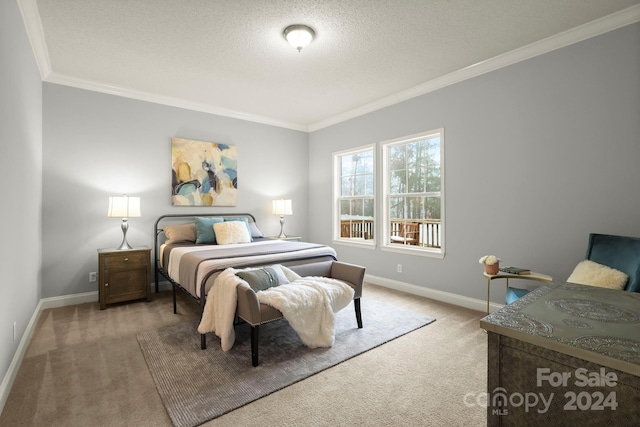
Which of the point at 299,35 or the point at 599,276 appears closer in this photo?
the point at 599,276

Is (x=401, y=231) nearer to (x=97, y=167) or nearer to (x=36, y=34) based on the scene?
(x=97, y=167)

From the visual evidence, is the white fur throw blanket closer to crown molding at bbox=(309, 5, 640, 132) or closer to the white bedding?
the white bedding

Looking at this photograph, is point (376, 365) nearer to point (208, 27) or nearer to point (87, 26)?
point (208, 27)

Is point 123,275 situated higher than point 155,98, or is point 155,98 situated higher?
point 155,98

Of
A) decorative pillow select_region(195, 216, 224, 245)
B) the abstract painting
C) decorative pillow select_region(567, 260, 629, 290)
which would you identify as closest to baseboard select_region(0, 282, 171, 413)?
decorative pillow select_region(195, 216, 224, 245)

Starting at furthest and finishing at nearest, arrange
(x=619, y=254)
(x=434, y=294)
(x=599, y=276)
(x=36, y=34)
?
(x=434, y=294), (x=36, y=34), (x=619, y=254), (x=599, y=276)

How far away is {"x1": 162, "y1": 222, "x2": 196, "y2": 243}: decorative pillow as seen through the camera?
161 inches

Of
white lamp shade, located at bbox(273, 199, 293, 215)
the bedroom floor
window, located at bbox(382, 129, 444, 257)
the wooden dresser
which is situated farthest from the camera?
white lamp shade, located at bbox(273, 199, 293, 215)

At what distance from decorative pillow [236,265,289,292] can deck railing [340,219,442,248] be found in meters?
2.25

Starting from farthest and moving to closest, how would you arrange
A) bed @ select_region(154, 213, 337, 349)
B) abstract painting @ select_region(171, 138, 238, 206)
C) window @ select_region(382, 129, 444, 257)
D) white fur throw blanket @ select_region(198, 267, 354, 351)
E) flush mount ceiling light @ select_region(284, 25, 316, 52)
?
abstract painting @ select_region(171, 138, 238, 206) → window @ select_region(382, 129, 444, 257) → bed @ select_region(154, 213, 337, 349) → flush mount ceiling light @ select_region(284, 25, 316, 52) → white fur throw blanket @ select_region(198, 267, 354, 351)

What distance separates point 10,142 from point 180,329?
1.99m

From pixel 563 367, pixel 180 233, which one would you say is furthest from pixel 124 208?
pixel 563 367

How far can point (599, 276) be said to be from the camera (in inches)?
84.4

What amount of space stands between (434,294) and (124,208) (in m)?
3.98
